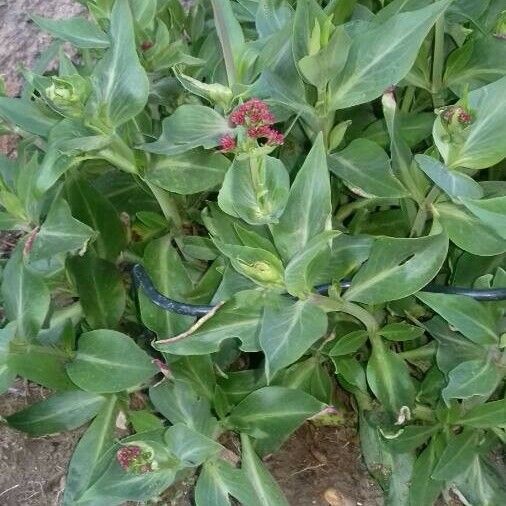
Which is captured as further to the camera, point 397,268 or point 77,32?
point 77,32

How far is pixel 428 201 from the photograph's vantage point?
107 centimetres

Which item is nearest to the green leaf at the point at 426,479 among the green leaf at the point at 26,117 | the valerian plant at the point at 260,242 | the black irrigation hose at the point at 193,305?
the valerian plant at the point at 260,242

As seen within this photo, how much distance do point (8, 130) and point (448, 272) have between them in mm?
735

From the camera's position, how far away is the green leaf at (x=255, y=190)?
894 mm

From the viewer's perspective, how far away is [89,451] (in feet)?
3.95

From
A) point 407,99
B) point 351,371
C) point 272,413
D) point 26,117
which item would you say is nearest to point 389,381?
point 351,371

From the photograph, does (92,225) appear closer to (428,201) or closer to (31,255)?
(31,255)

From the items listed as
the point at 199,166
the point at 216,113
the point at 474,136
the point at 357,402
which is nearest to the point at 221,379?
the point at 357,402

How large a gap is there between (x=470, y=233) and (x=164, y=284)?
1.54 ft

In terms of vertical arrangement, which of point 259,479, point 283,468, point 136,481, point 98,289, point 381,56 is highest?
point 381,56

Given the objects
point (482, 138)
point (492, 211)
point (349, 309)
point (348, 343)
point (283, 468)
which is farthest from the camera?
point (283, 468)

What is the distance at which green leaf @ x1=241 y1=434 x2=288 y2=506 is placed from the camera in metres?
1.15

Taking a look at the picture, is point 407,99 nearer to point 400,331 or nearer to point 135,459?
point 400,331

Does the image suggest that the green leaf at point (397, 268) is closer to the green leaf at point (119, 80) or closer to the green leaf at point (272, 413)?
the green leaf at point (272, 413)
